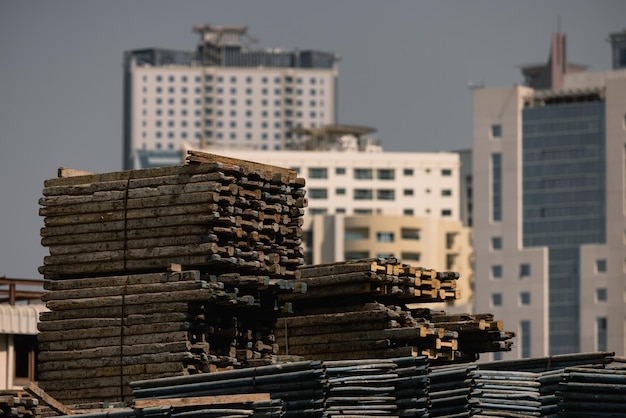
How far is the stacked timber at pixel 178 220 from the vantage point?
3175 centimetres

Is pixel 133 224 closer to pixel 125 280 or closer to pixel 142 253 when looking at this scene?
pixel 142 253

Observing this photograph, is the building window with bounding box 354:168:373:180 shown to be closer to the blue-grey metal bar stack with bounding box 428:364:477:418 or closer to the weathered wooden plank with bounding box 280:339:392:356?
the weathered wooden plank with bounding box 280:339:392:356

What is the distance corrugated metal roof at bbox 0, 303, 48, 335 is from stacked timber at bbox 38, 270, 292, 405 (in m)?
10.6

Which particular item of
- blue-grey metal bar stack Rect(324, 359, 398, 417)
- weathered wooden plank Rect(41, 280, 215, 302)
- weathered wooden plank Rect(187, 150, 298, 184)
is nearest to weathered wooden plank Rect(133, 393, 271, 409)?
blue-grey metal bar stack Rect(324, 359, 398, 417)

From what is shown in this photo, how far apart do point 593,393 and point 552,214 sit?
476 feet

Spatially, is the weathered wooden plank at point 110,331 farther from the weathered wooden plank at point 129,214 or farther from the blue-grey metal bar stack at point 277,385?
the weathered wooden plank at point 129,214

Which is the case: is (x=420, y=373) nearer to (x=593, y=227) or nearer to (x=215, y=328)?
(x=215, y=328)

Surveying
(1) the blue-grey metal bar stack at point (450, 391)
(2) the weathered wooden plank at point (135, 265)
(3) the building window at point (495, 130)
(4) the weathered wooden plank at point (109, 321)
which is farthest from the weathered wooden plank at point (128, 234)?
(3) the building window at point (495, 130)

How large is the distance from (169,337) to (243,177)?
3.51 metres

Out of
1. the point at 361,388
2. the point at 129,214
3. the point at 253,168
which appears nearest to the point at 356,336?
the point at 361,388

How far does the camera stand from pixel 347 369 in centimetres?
3120

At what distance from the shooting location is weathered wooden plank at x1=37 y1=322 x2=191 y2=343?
1241 inches

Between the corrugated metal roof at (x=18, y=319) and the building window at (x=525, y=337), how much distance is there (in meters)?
130

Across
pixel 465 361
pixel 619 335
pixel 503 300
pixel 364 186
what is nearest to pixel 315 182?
pixel 364 186
